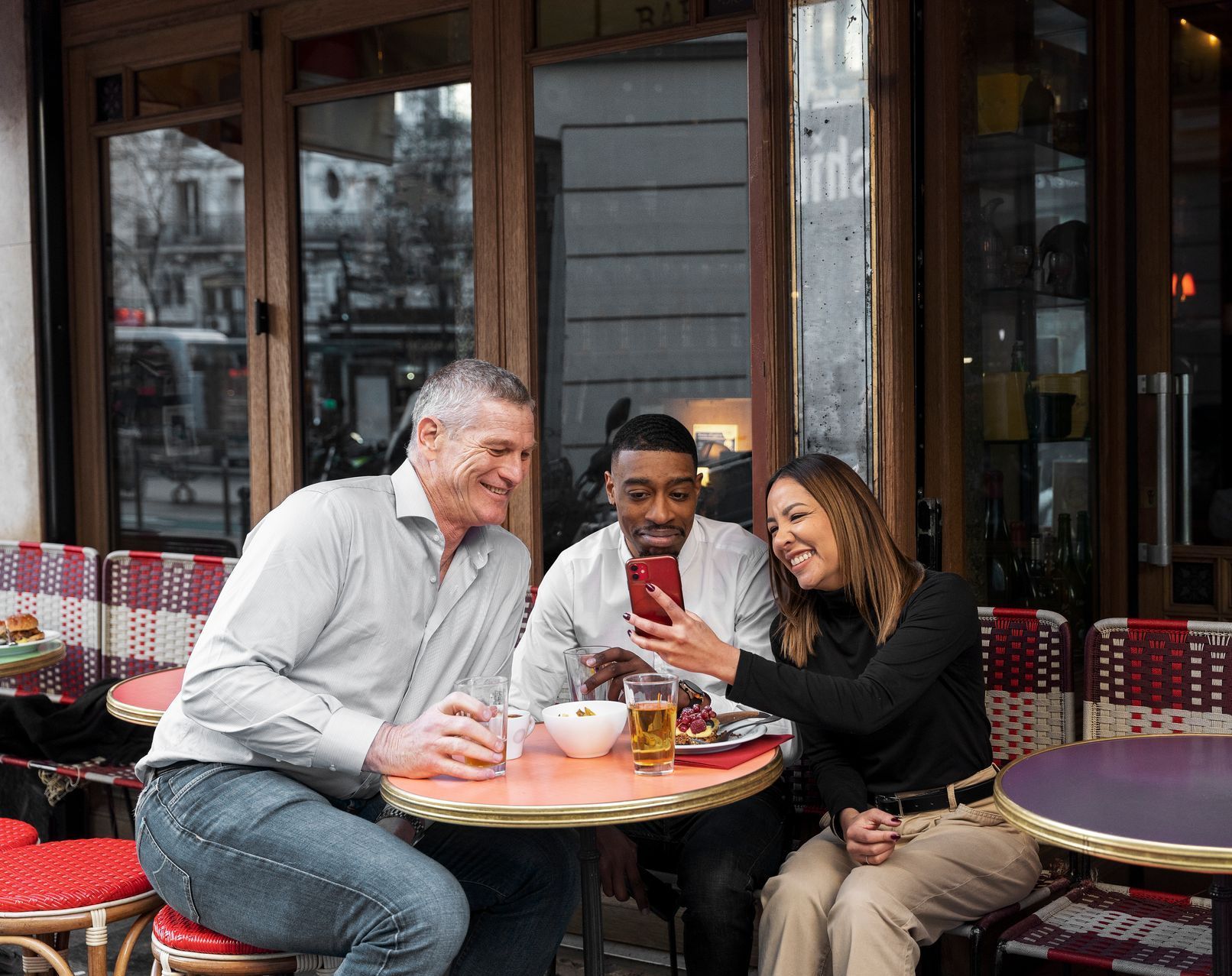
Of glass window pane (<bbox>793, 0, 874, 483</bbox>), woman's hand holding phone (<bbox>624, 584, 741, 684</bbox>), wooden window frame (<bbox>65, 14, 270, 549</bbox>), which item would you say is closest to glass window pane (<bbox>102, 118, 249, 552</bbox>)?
wooden window frame (<bbox>65, 14, 270, 549</bbox>)

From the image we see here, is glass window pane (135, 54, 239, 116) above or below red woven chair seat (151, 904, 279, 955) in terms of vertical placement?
above

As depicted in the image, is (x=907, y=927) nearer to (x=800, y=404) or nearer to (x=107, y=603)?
(x=800, y=404)

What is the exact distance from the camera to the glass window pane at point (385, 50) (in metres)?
4.20

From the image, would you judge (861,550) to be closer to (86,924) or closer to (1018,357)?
(1018,357)

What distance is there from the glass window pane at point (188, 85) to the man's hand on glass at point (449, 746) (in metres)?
3.11

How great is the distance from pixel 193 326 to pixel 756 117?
244 centimetres

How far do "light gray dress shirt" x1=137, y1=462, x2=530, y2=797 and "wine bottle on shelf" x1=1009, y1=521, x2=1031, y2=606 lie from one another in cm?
165

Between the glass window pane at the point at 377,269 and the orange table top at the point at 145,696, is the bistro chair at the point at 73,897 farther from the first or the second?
the glass window pane at the point at 377,269

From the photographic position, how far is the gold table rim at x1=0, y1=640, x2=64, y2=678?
3795mm

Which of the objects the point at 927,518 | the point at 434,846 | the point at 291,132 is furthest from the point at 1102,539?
the point at 291,132

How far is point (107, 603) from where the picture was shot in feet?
14.7

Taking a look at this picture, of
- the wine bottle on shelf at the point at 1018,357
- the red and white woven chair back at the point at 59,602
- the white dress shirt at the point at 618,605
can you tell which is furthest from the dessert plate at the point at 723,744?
the red and white woven chair back at the point at 59,602

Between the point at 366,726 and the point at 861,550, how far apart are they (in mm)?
1064

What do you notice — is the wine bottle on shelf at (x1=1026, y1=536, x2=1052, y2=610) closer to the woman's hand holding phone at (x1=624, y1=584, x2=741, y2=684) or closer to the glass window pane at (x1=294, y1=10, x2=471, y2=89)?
the woman's hand holding phone at (x1=624, y1=584, x2=741, y2=684)
